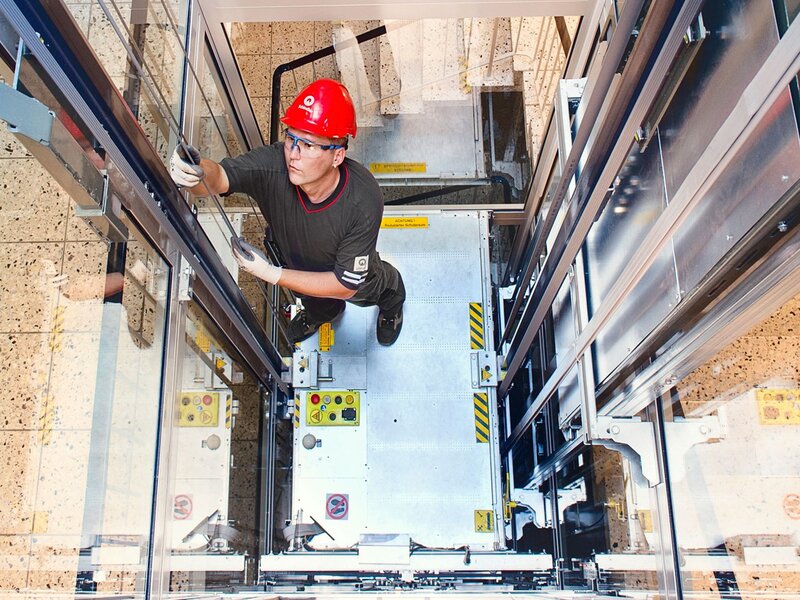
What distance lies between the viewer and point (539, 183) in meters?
4.30

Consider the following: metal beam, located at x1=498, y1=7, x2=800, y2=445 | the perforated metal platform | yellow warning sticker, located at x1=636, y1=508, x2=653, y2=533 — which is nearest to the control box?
the perforated metal platform

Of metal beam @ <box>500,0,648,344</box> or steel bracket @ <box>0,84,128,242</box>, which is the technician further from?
steel bracket @ <box>0,84,128,242</box>

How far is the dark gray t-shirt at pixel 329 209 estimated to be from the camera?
129 inches

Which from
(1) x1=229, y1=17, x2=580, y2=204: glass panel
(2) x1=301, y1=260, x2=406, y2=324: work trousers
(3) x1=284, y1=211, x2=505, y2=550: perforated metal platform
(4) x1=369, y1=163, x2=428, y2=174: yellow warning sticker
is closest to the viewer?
(2) x1=301, y1=260, x2=406, y2=324: work trousers

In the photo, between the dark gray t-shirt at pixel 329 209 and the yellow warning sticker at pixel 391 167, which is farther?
the yellow warning sticker at pixel 391 167

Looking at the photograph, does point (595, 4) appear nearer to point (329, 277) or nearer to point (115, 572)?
point (329, 277)

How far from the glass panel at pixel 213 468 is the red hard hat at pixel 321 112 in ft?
2.78

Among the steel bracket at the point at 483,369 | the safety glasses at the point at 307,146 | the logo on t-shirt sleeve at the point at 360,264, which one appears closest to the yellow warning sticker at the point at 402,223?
the steel bracket at the point at 483,369

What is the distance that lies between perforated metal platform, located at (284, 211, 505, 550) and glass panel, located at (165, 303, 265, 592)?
1.25ft

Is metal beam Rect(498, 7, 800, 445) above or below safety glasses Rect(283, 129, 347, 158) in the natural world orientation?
below

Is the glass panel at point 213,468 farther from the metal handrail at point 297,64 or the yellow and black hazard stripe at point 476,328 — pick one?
the metal handrail at point 297,64

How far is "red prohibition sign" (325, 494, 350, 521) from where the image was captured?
13.3ft

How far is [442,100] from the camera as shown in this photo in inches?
196

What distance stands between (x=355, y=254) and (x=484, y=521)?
1644mm
